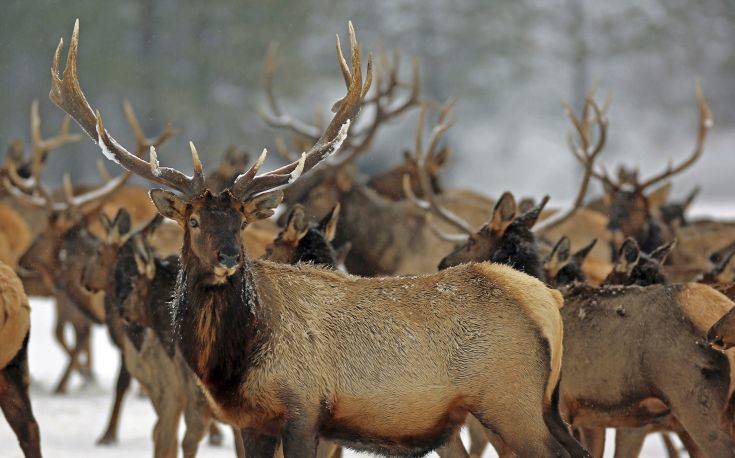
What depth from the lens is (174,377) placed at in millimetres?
7406

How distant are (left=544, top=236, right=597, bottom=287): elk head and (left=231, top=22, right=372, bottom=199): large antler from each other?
188 cm

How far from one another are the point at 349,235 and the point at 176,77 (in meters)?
21.3

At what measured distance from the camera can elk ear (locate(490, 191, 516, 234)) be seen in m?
6.91

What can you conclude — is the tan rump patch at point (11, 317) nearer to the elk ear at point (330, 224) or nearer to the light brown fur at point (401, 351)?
the light brown fur at point (401, 351)

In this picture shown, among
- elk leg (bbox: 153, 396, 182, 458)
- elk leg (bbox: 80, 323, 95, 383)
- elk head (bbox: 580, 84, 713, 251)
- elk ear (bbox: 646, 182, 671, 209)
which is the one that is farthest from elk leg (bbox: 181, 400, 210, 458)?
elk ear (bbox: 646, 182, 671, 209)

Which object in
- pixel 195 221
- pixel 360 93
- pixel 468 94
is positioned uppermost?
pixel 360 93

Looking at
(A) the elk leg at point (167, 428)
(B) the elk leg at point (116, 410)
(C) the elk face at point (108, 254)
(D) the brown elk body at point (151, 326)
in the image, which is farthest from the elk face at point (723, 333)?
(B) the elk leg at point (116, 410)

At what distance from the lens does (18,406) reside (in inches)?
248

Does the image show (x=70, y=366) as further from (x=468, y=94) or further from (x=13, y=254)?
(x=468, y=94)

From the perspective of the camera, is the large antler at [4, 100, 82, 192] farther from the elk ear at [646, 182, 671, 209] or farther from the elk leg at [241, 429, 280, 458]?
the elk ear at [646, 182, 671, 209]

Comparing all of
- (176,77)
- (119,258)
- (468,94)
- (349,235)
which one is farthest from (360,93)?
(468,94)

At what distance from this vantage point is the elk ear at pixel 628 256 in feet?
23.4

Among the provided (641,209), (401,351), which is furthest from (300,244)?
(641,209)

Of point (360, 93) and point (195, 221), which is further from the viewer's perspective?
point (360, 93)
